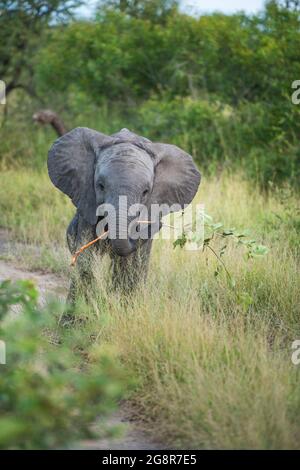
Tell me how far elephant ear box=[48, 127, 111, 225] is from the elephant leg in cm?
46

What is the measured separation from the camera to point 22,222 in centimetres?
952

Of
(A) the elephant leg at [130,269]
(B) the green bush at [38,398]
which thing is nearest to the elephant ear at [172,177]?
(A) the elephant leg at [130,269]

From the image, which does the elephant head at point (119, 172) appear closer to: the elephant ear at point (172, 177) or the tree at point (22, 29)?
the elephant ear at point (172, 177)

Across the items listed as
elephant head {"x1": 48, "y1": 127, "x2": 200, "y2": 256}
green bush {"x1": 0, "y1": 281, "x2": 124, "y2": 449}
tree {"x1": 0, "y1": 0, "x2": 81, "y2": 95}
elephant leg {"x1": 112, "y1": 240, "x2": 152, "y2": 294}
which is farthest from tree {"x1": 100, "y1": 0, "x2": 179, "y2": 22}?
green bush {"x1": 0, "y1": 281, "x2": 124, "y2": 449}

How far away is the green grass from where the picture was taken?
161 inches

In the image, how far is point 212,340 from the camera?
491 centimetres

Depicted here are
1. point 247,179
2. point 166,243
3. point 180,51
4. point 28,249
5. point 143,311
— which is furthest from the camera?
point 180,51

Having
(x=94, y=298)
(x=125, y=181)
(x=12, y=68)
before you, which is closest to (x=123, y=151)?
(x=125, y=181)

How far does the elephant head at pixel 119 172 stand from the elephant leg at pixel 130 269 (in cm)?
39

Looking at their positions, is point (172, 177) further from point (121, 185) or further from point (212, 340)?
point (212, 340)

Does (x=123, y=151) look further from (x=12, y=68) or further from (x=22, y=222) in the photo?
(x=12, y=68)

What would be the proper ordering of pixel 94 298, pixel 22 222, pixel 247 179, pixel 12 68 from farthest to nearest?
pixel 12 68, pixel 247 179, pixel 22 222, pixel 94 298

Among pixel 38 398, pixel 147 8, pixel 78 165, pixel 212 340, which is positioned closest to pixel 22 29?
pixel 147 8

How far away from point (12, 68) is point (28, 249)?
827cm
